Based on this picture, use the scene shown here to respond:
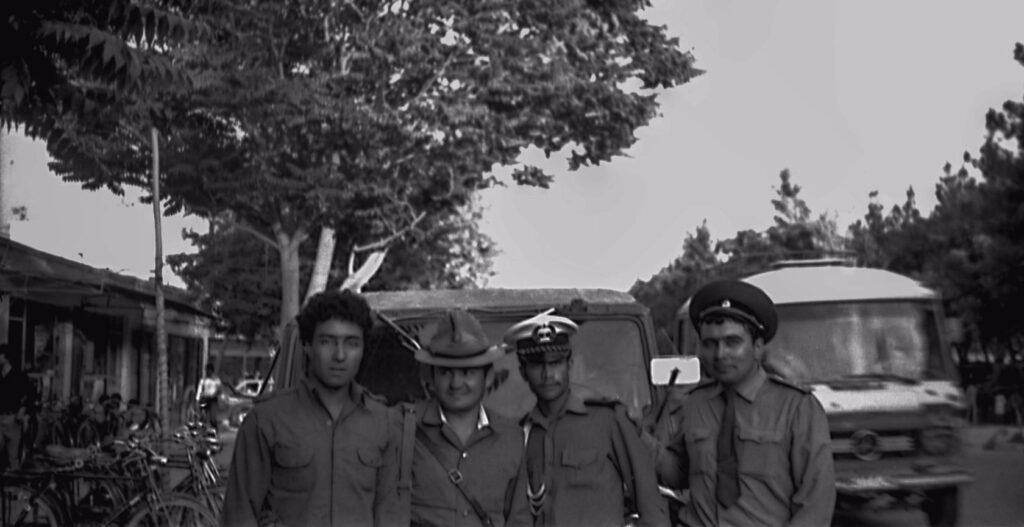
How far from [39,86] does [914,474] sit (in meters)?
7.46

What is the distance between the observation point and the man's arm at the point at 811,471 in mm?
4281

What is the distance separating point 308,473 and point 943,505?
315 inches

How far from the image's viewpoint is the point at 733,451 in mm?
4477

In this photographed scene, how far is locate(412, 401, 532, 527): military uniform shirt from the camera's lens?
4.73 m

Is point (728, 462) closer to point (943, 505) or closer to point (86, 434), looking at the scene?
point (943, 505)

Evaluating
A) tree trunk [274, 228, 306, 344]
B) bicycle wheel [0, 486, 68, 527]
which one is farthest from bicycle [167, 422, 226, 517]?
A: tree trunk [274, 228, 306, 344]

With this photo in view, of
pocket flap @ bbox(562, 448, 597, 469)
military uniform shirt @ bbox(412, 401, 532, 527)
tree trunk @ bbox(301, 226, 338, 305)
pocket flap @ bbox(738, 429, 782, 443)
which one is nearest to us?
pocket flap @ bbox(738, 429, 782, 443)

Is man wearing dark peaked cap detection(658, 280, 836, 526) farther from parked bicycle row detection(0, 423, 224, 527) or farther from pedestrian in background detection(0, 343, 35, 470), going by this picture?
pedestrian in background detection(0, 343, 35, 470)

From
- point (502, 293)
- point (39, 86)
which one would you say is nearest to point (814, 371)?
point (502, 293)

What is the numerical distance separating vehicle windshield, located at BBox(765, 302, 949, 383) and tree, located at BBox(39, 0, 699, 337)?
341 inches

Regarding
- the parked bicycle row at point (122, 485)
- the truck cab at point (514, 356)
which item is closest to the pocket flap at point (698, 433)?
the truck cab at point (514, 356)

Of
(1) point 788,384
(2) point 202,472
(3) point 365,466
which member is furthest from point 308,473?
(2) point 202,472

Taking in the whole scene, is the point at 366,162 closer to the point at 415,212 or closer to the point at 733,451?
the point at 415,212

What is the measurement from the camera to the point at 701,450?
14.9 feet
